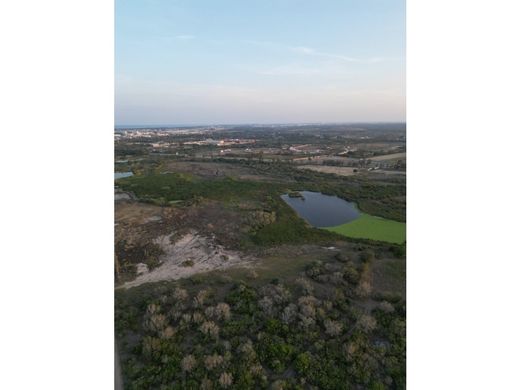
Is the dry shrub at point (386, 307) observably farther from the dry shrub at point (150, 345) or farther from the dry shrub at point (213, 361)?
the dry shrub at point (150, 345)

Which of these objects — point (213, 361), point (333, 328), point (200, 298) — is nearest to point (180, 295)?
point (200, 298)

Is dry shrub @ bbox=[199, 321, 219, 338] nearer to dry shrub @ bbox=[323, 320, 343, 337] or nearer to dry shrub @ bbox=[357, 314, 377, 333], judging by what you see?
dry shrub @ bbox=[323, 320, 343, 337]

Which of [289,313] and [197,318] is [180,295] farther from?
[289,313]

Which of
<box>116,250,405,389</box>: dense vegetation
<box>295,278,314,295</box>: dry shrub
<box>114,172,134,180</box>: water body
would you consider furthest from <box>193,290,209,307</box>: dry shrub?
<box>114,172,134,180</box>: water body
